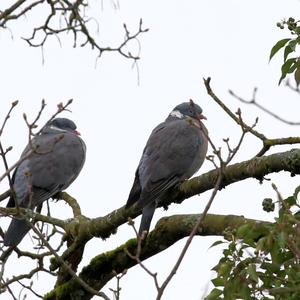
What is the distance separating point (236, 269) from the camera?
340cm

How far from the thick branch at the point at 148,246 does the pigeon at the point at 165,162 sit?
51cm

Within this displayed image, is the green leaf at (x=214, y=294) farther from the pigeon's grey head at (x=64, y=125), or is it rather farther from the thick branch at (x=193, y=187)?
the pigeon's grey head at (x=64, y=125)


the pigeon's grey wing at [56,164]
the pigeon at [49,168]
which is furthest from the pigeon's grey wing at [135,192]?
the pigeon's grey wing at [56,164]

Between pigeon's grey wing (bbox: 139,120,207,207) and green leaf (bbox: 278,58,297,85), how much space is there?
2.25m

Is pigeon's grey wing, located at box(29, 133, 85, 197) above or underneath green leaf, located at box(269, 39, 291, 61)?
above

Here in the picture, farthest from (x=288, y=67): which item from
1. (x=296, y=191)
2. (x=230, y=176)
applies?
(x=230, y=176)

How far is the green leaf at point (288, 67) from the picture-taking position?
3.84 metres

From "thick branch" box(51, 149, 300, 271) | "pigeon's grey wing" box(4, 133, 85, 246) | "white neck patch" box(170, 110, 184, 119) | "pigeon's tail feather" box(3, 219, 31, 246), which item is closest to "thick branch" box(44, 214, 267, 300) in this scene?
"thick branch" box(51, 149, 300, 271)

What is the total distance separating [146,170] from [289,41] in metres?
2.70

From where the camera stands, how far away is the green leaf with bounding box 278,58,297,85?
384 centimetres

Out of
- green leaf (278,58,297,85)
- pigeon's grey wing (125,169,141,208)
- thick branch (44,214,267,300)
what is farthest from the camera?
pigeon's grey wing (125,169,141,208)

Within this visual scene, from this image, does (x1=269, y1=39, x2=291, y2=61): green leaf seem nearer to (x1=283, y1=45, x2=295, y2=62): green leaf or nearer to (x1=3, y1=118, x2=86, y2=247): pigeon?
(x1=283, y1=45, x2=295, y2=62): green leaf

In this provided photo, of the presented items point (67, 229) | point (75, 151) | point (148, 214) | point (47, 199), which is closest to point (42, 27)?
point (67, 229)

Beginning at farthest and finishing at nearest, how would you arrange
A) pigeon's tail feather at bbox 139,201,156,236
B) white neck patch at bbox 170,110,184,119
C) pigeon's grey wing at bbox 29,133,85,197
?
white neck patch at bbox 170,110,184,119 → pigeon's grey wing at bbox 29,133,85,197 → pigeon's tail feather at bbox 139,201,156,236
